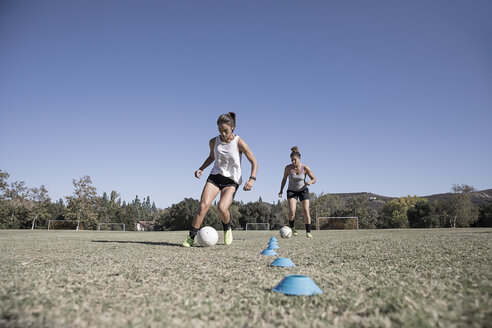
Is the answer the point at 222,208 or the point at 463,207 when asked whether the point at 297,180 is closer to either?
the point at 222,208

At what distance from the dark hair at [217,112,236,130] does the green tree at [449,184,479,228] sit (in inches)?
2964

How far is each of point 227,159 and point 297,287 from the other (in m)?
4.66

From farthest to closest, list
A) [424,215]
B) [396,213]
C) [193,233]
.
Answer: [396,213] → [424,215] → [193,233]

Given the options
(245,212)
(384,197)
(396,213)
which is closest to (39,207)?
(245,212)

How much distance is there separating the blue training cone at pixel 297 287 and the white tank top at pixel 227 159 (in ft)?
14.6

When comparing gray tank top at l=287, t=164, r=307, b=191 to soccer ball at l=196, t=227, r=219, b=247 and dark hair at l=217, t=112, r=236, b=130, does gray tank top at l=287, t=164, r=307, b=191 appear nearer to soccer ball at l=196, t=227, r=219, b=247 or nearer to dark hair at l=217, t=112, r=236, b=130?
dark hair at l=217, t=112, r=236, b=130

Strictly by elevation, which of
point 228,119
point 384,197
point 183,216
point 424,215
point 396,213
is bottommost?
point 183,216

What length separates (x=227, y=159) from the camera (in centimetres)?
665

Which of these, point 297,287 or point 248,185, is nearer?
point 297,287

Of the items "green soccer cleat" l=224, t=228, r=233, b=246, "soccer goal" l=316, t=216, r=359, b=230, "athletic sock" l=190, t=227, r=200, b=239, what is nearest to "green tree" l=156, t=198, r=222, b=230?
"soccer goal" l=316, t=216, r=359, b=230

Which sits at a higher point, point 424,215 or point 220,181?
point 220,181

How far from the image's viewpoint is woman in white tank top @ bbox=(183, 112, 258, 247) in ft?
21.0

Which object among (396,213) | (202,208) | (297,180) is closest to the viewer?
(202,208)

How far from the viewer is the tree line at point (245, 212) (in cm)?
5666
